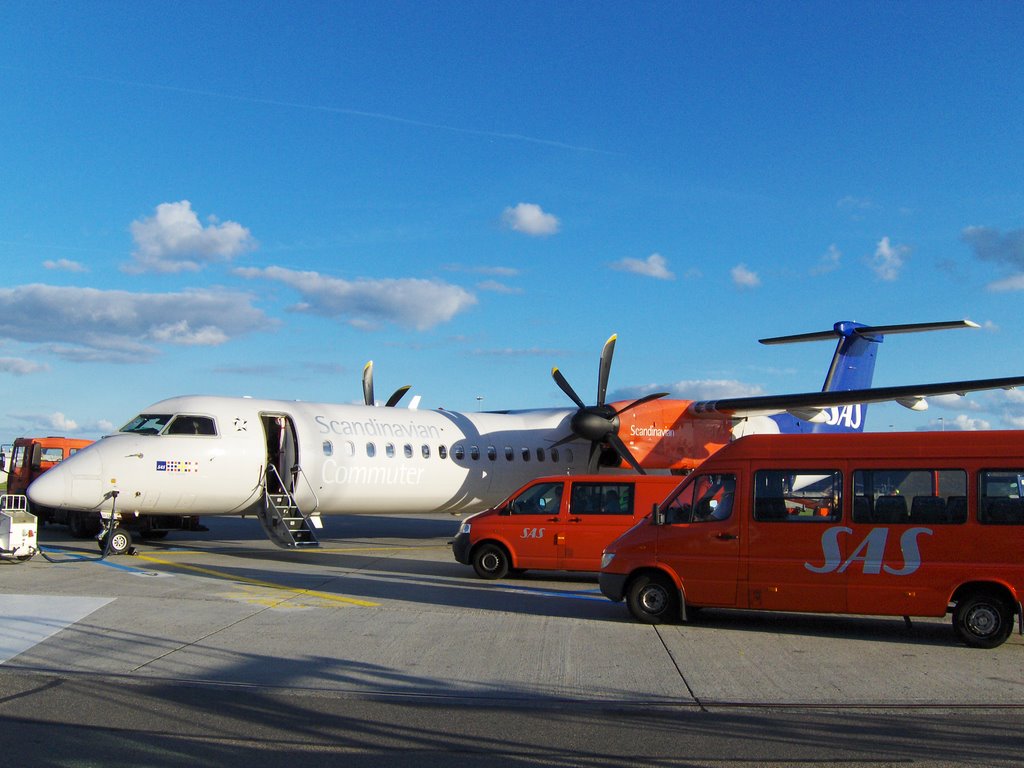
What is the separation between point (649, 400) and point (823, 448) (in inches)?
510

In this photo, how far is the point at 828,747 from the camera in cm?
613

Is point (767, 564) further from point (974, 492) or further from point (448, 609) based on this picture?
point (448, 609)

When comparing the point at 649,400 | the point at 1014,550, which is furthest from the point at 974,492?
the point at 649,400

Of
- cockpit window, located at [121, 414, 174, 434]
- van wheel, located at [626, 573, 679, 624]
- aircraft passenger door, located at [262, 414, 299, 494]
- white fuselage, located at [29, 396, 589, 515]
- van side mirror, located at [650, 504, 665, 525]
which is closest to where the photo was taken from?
van wheel, located at [626, 573, 679, 624]

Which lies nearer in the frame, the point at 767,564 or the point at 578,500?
the point at 767,564

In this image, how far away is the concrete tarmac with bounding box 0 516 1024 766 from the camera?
20.3 ft

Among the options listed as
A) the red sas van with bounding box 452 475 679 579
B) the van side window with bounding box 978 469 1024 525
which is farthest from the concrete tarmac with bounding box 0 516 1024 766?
the van side window with bounding box 978 469 1024 525

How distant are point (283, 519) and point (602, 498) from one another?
21.8 feet

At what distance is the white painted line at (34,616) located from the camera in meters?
9.22

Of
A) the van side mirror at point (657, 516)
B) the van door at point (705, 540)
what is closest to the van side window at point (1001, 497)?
the van door at point (705, 540)

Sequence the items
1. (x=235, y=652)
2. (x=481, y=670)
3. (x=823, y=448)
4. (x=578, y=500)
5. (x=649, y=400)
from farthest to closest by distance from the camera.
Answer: (x=649, y=400) → (x=578, y=500) → (x=823, y=448) → (x=235, y=652) → (x=481, y=670)

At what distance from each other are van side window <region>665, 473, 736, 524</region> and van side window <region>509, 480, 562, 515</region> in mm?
3908

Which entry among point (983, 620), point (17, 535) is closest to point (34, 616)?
point (17, 535)

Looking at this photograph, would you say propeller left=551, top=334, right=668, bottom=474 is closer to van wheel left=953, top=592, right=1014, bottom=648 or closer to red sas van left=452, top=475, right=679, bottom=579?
red sas van left=452, top=475, right=679, bottom=579
